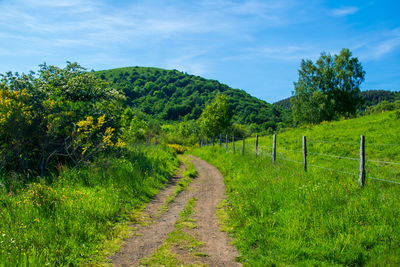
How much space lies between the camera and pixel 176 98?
15412cm

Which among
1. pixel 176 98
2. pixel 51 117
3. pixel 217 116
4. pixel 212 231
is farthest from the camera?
pixel 176 98

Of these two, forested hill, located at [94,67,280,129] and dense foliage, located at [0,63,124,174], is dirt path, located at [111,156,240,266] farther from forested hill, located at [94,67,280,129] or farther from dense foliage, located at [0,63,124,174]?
forested hill, located at [94,67,280,129]

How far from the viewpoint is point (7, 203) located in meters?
5.85

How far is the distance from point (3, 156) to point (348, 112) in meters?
54.0

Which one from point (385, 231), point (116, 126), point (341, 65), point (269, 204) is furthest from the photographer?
point (341, 65)

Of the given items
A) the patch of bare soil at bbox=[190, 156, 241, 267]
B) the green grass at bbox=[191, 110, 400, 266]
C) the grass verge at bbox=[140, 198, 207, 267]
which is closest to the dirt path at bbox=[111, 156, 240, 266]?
the patch of bare soil at bbox=[190, 156, 241, 267]

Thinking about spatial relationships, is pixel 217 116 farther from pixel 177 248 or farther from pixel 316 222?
pixel 177 248

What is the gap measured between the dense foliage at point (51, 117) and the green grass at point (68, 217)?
1659 mm

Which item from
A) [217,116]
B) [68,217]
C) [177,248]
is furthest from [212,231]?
[217,116]

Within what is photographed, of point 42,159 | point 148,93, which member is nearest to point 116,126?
point 42,159

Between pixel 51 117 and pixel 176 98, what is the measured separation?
146m

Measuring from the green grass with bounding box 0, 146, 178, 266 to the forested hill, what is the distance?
112 meters

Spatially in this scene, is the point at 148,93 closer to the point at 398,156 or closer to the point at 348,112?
the point at 348,112

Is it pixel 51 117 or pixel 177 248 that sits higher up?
pixel 51 117
